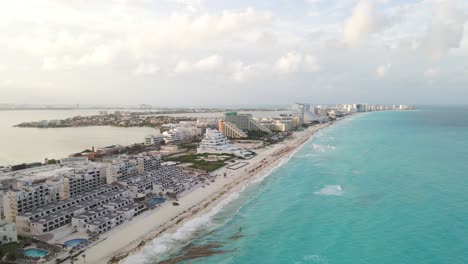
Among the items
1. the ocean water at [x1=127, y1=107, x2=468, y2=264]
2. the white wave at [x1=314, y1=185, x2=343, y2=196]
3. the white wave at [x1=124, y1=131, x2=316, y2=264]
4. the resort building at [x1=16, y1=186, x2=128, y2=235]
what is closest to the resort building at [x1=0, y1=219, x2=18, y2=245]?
the resort building at [x1=16, y1=186, x2=128, y2=235]

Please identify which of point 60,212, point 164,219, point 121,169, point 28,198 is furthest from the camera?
point 121,169

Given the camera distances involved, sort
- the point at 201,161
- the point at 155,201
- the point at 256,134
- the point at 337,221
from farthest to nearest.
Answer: the point at 256,134 → the point at 201,161 → the point at 155,201 → the point at 337,221

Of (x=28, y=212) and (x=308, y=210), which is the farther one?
(x=308, y=210)

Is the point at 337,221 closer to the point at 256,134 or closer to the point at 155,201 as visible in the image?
the point at 155,201

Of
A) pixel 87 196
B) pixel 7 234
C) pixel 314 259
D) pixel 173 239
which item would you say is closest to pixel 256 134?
pixel 87 196

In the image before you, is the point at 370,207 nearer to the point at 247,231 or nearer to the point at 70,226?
the point at 247,231

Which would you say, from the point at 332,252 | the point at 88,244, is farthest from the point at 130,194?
the point at 332,252

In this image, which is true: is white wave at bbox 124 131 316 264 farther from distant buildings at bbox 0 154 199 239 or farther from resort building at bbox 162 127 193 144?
resort building at bbox 162 127 193 144
